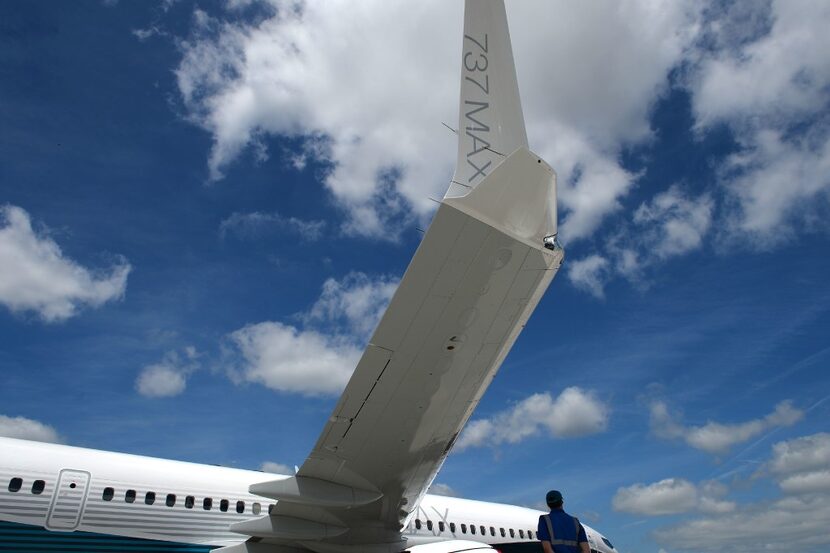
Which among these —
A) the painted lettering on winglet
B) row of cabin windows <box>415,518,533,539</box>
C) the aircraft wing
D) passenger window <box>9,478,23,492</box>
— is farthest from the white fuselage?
the painted lettering on winglet

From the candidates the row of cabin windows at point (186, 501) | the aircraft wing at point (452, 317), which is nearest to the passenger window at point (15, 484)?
the row of cabin windows at point (186, 501)

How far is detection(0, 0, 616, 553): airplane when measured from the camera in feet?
14.9

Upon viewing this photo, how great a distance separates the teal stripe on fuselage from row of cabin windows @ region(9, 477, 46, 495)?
45cm

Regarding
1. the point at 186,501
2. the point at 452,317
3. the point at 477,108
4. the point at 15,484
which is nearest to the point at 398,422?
the point at 452,317

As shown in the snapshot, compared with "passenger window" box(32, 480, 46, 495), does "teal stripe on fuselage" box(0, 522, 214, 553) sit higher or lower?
lower

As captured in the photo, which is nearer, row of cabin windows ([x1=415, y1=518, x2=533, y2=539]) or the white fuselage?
the white fuselage

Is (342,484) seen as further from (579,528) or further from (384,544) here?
(579,528)

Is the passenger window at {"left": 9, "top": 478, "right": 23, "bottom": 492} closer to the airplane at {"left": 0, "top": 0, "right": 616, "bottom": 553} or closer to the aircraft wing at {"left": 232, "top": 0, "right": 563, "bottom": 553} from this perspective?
the airplane at {"left": 0, "top": 0, "right": 616, "bottom": 553}

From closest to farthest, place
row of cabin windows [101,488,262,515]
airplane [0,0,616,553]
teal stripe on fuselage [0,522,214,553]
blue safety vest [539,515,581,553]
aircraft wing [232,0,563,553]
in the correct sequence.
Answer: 1. aircraft wing [232,0,563,553]
2. airplane [0,0,616,553]
3. blue safety vest [539,515,581,553]
4. teal stripe on fuselage [0,522,214,553]
5. row of cabin windows [101,488,262,515]

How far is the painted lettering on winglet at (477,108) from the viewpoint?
15.2ft

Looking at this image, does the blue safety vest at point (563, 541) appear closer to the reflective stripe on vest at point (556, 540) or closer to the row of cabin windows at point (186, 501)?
the reflective stripe on vest at point (556, 540)

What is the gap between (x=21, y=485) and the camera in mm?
8156

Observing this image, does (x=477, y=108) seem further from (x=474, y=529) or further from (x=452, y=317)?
(x=474, y=529)

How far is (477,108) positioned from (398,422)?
11.0 ft
